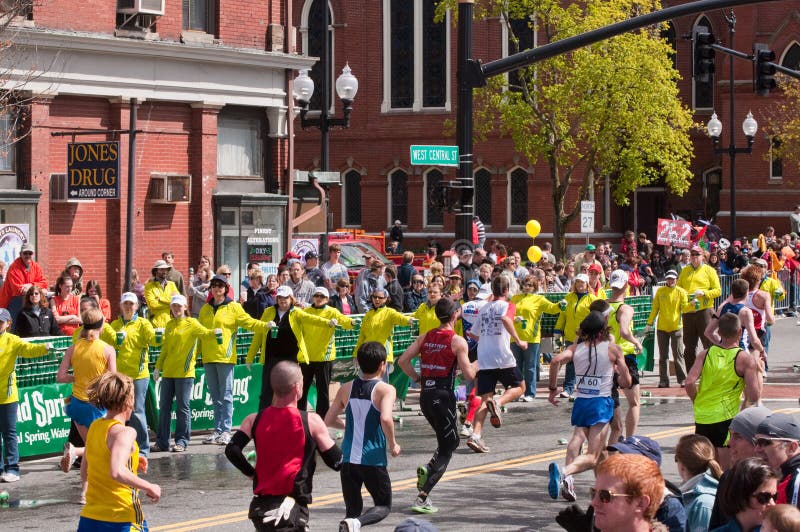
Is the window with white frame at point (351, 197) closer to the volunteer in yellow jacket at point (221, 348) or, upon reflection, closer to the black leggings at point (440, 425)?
the volunteer in yellow jacket at point (221, 348)

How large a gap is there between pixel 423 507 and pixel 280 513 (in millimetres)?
3724

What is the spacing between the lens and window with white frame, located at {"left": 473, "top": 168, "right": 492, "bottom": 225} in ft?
173

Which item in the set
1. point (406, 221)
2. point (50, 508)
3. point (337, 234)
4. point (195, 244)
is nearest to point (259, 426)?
point (50, 508)

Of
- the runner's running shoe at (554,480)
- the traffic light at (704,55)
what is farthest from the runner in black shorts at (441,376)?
the traffic light at (704,55)

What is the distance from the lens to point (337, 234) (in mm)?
38125

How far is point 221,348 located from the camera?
16.3 m

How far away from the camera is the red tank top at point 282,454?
328 inches

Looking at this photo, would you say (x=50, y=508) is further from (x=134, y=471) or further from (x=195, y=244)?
(x=195, y=244)

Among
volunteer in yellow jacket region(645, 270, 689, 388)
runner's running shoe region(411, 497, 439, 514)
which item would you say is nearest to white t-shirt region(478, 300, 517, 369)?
runner's running shoe region(411, 497, 439, 514)

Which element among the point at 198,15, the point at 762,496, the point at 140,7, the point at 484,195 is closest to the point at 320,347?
the point at 140,7

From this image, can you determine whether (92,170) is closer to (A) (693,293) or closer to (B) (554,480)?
(A) (693,293)

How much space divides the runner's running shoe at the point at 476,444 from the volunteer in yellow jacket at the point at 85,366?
4127mm

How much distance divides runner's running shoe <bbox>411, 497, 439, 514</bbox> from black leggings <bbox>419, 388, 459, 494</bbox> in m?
0.10

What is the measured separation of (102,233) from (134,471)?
1754 centimetres
